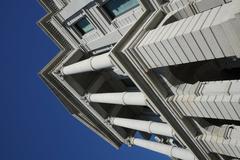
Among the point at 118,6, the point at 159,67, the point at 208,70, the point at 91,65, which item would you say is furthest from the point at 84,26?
the point at 159,67

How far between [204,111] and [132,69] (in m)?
3.92

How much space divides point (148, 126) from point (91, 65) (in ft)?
18.7

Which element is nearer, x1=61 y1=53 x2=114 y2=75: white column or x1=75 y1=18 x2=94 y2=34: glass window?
x1=61 y1=53 x2=114 y2=75: white column

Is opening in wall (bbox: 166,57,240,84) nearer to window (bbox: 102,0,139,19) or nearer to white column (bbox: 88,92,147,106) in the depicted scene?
white column (bbox: 88,92,147,106)

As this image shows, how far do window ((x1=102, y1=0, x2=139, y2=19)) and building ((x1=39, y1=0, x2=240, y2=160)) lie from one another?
0.23 feet

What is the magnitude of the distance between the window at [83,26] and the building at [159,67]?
83 millimetres

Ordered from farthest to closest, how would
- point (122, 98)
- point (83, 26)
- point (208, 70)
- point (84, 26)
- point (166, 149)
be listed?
point (83, 26) < point (84, 26) < point (166, 149) < point (122, 98) < point (208, 70)

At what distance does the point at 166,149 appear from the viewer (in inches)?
1080

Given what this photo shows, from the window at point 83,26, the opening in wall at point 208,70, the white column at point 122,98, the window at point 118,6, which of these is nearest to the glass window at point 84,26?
the window at point 83,26

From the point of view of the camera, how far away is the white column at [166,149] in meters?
24.1

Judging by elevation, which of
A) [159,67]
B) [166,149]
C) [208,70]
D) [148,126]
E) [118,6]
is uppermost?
[118,6]

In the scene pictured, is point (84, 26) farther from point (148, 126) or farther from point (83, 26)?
point (148, 126)

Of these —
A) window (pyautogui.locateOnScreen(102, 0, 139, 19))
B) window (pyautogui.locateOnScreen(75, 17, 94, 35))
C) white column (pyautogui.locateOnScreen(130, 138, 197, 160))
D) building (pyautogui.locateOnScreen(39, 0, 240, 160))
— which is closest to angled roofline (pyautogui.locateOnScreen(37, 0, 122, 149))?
building (pyautogui.locateOnScreen(39, 0, 240, 160))

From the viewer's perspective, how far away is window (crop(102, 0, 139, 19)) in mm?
22905
